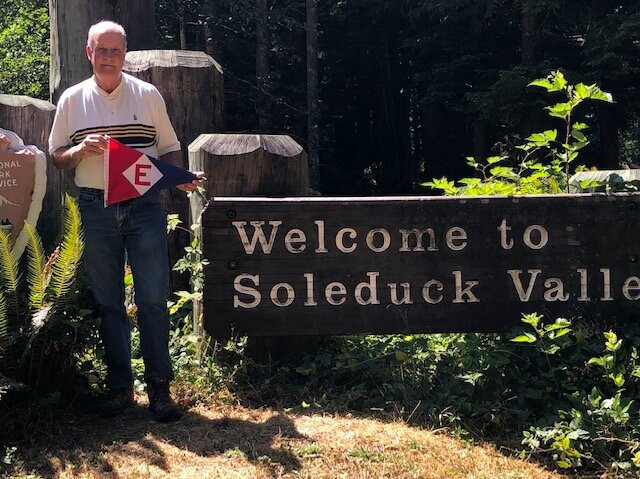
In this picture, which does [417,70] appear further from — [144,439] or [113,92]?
[144,439]

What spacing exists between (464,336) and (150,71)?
249 centimetres

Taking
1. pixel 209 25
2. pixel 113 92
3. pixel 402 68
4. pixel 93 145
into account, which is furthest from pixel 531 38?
pixel 93 145

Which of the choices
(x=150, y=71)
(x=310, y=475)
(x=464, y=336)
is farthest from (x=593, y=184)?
(x=150, y=71)

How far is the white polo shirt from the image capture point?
3.30 meters

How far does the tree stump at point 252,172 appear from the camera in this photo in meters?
3.85

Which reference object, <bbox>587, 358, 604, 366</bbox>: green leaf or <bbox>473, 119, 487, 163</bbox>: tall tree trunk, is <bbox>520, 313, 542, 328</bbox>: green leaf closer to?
<bbox>587, 358, 604, 366</bbox>: green leaf

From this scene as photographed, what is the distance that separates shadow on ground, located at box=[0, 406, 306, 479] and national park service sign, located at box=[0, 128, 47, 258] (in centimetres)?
89

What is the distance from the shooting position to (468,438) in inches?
129

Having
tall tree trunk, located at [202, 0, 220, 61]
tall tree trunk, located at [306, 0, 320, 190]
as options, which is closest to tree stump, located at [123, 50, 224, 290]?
tall tree trunk, located at [202, 0, 220, 61]

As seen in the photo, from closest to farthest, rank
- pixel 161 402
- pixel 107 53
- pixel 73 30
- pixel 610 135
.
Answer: pixel 107 53, pixel 161 402, pixel 73 30, pixel 610 135

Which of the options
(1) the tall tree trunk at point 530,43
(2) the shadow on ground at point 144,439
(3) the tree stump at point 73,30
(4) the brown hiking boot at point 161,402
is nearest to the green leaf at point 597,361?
(2) the shadow on ground at point 144,439

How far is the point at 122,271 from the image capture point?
3.45 m

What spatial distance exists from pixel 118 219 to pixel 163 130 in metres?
0.48

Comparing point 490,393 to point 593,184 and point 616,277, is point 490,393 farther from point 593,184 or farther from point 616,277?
point 593,184
